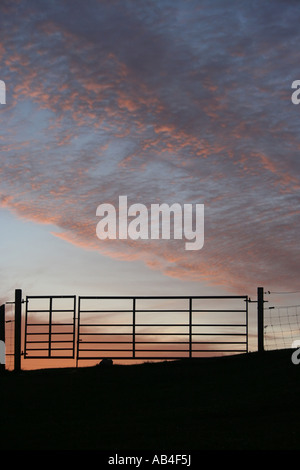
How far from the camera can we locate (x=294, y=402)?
1152cm

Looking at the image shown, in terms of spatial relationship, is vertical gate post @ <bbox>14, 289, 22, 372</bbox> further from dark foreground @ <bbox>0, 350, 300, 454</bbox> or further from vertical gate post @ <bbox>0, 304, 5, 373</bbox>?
dark foreground @ <bbox>0, 350, 300, 454</bbox>

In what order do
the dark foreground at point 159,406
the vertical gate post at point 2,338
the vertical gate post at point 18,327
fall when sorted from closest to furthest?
the dark foreground at point 159,406 → the vertical gate post at point 2,338 → the vertical gate post at point 18,327

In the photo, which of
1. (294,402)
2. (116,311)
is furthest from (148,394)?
(116,311)

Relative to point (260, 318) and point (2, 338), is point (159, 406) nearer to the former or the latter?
point (260, 318)

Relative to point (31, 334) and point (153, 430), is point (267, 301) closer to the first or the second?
point (31, 334)

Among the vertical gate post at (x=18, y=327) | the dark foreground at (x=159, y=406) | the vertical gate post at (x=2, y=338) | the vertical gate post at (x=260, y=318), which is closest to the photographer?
the dark foreground at (x=159, y=406)

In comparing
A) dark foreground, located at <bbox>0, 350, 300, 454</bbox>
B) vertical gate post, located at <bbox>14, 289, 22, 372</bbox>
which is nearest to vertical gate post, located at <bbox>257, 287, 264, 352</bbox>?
dark foreground, located at <bbox>0, 350, 300, 454</bbox>

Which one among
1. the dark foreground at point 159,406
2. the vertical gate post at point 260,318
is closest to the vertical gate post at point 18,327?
the dark foreground at point 159,406

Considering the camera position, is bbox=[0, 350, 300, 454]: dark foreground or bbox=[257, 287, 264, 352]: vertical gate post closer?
bbox=[0, 350, 300, 454]: dark foreground

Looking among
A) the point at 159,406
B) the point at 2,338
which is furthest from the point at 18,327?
the point at 159,406

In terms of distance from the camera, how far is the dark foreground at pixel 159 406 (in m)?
8.97

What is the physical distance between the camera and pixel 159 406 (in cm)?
1245

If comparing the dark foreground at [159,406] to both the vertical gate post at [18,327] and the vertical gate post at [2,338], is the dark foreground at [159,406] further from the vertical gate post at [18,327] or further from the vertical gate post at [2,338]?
the vertical gate post at [18,327]

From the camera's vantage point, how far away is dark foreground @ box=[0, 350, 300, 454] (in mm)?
8969
